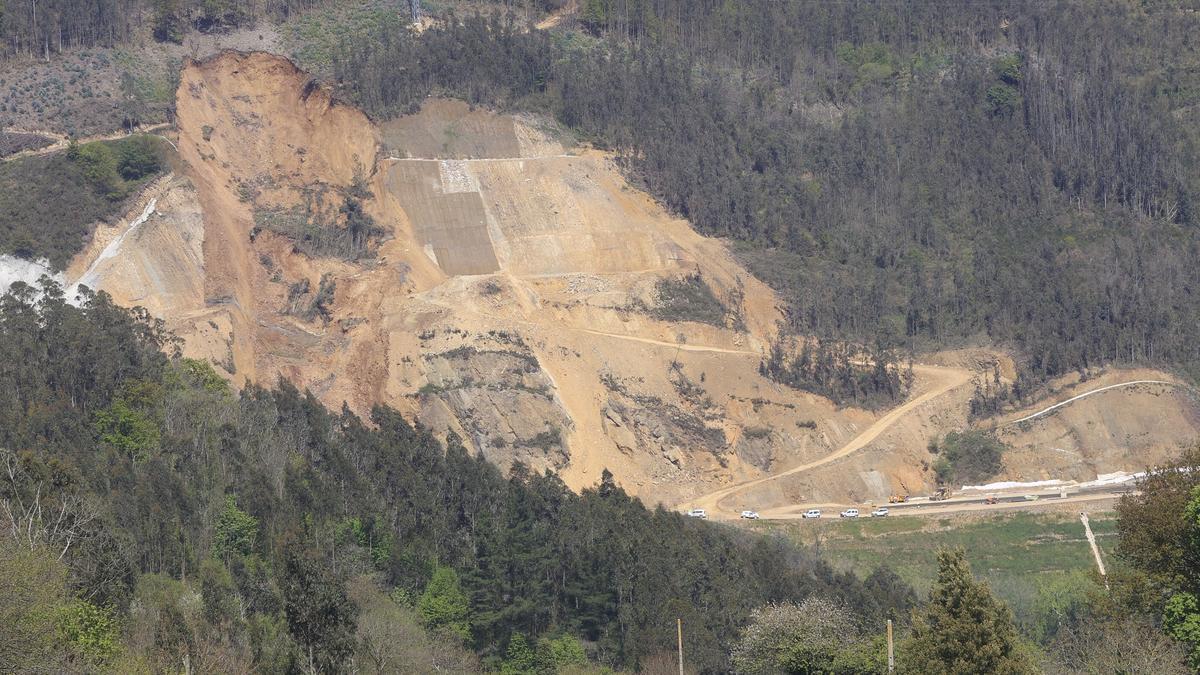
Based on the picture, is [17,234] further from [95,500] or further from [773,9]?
[773,9]

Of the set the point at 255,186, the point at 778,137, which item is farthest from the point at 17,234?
the point at 778,137

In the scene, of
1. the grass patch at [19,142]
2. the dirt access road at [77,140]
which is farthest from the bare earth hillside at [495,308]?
the grass patch at [19,142]

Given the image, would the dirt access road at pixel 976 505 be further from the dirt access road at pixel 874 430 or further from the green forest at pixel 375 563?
the green forest at pixel 375 563

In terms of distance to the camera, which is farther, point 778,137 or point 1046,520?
point 778,137

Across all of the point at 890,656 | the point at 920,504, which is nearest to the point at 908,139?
the point at 920,504

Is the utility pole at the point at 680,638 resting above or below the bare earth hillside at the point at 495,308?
above

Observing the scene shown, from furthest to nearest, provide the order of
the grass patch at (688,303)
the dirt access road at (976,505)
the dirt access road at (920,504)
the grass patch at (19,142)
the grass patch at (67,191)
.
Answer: the grass patch at (19,142) → the grass patch at (688,303) → the grass patch at (67,191) → the dirt access road at (920,504) → the dirt access road at (976,505)

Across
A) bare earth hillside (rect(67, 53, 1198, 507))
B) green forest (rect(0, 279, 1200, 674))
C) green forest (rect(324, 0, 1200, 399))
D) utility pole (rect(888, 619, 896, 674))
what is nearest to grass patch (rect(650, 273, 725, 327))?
bare earth hillside (rect(67, 53, 1198, 507))
